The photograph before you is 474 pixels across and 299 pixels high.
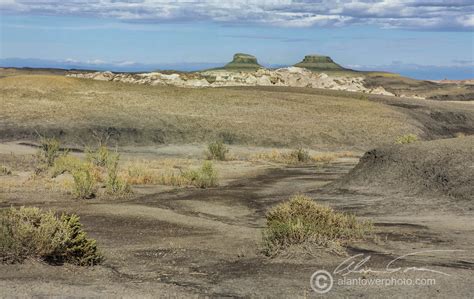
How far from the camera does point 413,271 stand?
10422mm

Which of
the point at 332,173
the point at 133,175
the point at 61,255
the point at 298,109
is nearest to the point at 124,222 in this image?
the point at 61,255

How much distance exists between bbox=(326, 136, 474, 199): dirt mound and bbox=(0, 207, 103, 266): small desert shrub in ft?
38.3

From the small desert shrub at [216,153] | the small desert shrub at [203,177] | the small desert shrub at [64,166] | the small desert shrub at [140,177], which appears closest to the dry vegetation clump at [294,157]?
the small desert shrub at [216,153]

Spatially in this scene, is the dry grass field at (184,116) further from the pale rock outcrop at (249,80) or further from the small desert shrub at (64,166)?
the pale rock outcrop at (249,80)

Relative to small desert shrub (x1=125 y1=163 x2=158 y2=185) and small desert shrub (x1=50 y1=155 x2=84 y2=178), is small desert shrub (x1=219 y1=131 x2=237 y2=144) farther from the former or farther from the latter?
small desert shrub (x1=125 y1=163 x2=158 y2=185)

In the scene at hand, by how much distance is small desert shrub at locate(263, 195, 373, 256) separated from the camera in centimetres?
1193

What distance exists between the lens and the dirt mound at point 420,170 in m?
20.2

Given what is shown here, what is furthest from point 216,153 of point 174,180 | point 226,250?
point 226,250

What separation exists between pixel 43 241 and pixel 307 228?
4.60 metres

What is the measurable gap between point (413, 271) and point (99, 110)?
1596 inches

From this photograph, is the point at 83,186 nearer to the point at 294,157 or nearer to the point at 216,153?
the point at 216,153

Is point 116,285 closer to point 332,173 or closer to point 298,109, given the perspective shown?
point 332,173

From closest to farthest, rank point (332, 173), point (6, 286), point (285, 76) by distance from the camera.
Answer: point (6, 286), point (332, 173), point (285, 76)

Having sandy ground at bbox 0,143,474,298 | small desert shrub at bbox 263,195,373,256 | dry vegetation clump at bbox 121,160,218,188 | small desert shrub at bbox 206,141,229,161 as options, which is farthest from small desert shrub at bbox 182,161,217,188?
small desert shrub at bbox 263,195,373,256
